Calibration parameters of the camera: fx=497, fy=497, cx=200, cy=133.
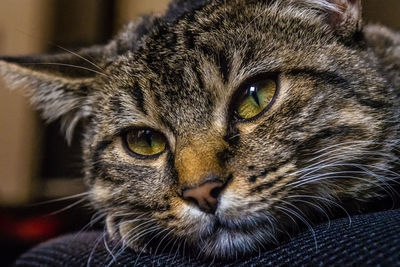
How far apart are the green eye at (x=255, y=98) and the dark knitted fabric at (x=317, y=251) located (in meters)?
0.26

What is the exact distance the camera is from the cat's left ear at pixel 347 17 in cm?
102

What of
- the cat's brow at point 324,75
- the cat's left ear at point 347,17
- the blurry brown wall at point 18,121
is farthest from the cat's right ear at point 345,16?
the blurry brown wall at point 18,121

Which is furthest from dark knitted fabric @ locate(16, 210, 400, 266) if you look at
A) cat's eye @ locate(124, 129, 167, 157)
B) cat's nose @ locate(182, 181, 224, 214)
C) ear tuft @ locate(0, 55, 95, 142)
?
ear tuft @ locate(0, 55, 95, 142)

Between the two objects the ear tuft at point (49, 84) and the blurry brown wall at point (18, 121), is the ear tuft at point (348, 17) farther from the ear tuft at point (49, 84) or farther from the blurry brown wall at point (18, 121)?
the blurry brown wall at point (18, 121)

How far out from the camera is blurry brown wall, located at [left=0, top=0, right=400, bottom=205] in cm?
302

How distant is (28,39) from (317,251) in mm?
2740

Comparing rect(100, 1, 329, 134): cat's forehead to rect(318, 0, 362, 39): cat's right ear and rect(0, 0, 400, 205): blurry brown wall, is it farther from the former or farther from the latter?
rect(0, 0, 400, 205): blurry brown wall

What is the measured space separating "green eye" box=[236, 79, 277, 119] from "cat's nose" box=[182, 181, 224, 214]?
0.61ft

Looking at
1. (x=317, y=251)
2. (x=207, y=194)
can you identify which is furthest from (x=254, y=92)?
(x=317, y=251)

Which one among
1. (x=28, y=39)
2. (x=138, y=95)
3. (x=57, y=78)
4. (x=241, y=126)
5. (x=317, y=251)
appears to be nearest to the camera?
(x=317, y=251)

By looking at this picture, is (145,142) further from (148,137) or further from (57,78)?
(57,78)

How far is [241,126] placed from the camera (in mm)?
Result: 948

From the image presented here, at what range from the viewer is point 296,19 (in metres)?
1.06

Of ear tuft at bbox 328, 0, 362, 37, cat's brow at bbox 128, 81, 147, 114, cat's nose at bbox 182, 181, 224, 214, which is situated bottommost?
cat's nose at bbox 182, 181, 224, 214
